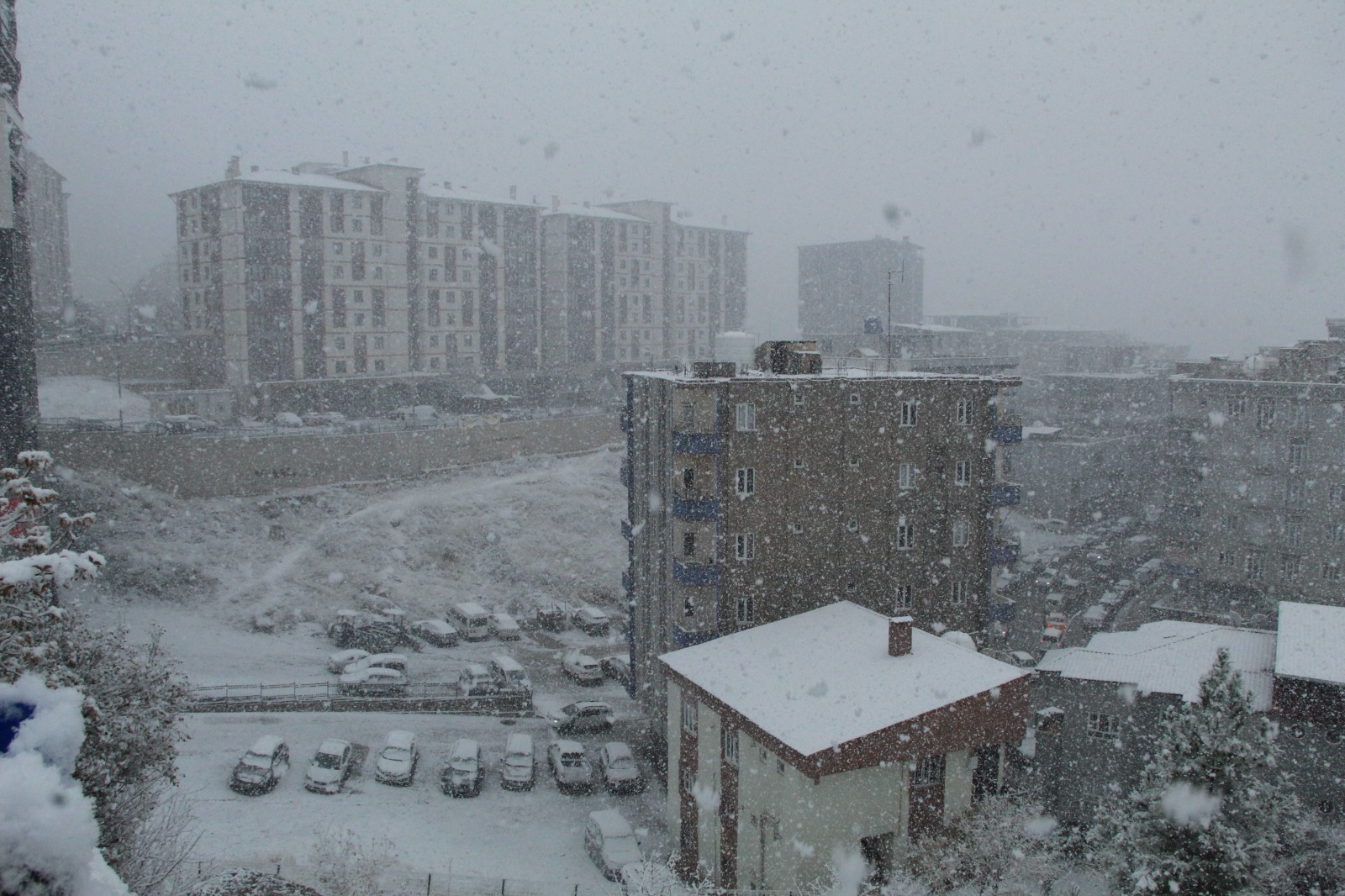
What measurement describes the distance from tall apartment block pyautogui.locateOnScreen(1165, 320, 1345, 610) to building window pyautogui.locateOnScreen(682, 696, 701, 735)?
22878mm

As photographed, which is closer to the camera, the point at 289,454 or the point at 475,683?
the point at 475,683

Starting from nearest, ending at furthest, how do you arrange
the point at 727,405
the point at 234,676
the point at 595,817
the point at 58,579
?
the point at 58,579 → the point at 595,817 → the point at 727,405 → the point at 234,676

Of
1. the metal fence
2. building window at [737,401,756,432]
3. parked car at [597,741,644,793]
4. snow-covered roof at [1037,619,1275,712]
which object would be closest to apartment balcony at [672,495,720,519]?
building window at [737,401,756,432]

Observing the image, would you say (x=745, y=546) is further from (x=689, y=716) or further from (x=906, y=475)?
(x=689, y=716)

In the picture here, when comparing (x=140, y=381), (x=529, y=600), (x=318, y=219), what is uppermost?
(x=318, y=219)

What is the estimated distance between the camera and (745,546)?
19.4m

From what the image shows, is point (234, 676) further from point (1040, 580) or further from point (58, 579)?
point (1040, 580)

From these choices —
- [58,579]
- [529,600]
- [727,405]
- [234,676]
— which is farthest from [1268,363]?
[58,579]

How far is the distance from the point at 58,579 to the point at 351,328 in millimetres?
44913

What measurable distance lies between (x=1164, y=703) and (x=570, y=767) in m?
11.3

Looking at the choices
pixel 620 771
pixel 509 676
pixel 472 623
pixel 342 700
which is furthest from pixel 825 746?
pixel 472 623

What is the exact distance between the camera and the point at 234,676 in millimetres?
23453

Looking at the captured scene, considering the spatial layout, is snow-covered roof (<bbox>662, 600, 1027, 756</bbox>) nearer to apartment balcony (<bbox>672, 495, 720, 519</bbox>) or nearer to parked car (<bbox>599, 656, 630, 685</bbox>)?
apartment balcony (<bbox>672, 495, 720, 519</bbox>)

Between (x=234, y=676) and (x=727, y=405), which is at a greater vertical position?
(x=727, y=405)
